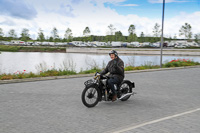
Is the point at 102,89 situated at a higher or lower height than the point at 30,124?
higher

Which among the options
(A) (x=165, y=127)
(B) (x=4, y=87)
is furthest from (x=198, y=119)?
(B) (x=4, y=87)

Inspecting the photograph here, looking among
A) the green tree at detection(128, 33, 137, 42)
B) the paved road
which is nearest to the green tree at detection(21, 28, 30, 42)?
the green tree at detection(128, 33, 137, 42)

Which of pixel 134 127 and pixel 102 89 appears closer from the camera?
pixel 134 127

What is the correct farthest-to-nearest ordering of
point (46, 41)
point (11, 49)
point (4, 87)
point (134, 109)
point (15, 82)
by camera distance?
point (46, 41) → point (11, 49) → point (15, 82) → point (4, 87) → point (134, 109)

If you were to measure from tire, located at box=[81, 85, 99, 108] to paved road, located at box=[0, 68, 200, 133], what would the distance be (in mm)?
170

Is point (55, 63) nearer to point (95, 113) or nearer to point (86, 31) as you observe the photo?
point (95, 113)

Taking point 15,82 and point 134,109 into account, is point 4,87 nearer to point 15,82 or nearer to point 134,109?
point 15,82

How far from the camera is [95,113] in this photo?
6059 millimetres

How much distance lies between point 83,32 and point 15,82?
10352cm

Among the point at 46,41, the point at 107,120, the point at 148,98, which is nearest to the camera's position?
the point at 107,120

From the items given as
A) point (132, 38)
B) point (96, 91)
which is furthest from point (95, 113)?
point (132, 38)

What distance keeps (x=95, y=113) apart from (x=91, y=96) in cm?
71

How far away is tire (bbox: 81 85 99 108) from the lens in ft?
21.4

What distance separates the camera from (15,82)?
10711 millimetres
